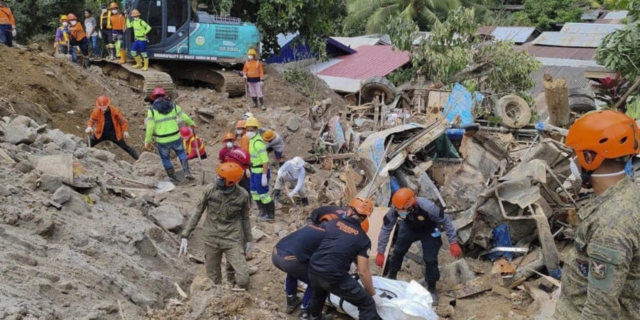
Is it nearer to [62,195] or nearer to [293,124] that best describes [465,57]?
[293,124]

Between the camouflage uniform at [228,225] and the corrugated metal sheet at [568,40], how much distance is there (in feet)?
76.5

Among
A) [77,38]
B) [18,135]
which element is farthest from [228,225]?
[77,38]

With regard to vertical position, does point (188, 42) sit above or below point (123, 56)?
above

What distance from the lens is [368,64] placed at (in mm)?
23375


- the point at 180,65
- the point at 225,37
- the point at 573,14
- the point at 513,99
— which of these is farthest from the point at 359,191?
the point at 573,14

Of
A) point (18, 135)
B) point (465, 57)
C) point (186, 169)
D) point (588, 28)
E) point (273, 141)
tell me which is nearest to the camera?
point (18, 135)

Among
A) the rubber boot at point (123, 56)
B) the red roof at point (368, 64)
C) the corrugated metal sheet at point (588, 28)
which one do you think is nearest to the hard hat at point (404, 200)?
the rubber boot at point (123, 56)

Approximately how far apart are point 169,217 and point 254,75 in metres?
7.17

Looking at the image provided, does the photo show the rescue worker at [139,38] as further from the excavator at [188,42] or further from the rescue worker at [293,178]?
the rescue worker at [293,178]

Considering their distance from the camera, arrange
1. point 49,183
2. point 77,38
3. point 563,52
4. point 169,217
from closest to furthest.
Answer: point 49,183 < point 169,217 < point 77,38 < point 563,52

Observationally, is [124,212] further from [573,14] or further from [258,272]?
[573,14]

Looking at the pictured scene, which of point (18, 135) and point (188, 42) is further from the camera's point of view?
point (188, 42)

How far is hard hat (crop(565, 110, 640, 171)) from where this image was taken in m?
2.66

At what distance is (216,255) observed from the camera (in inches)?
233
